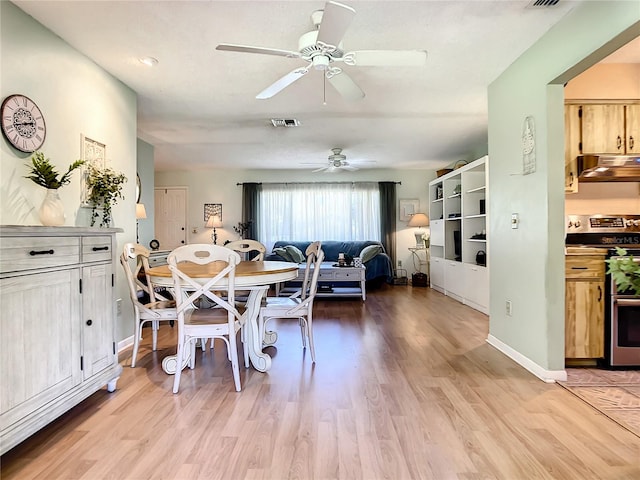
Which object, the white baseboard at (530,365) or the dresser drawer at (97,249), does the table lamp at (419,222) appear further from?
the dresser drawer at (97,249)

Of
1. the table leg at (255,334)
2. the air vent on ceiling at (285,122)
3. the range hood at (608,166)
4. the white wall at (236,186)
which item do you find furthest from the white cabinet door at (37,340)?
the white wall at (236,186)

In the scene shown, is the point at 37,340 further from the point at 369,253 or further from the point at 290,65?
the point at 369,253

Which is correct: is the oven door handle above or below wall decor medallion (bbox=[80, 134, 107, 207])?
below

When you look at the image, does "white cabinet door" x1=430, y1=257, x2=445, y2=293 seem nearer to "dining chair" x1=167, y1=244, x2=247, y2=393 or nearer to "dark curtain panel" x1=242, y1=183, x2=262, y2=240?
"dark curtain panel" x1=242, y1=183, x2=262, y2=240

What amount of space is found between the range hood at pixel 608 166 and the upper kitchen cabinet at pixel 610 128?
100 mm

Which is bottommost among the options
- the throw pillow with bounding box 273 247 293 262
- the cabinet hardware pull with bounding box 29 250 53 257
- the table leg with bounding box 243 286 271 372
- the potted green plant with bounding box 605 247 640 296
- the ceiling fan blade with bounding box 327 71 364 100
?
the table leg with bounding box 243 286 271 372

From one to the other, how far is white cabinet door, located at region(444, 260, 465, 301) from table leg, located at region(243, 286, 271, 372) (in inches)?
146

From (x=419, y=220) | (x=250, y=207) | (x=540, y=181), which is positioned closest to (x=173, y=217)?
(x=250, y=207)

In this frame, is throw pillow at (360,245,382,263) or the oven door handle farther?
throw pillow at (360,245,382,263)

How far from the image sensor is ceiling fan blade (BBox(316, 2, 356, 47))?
174cm

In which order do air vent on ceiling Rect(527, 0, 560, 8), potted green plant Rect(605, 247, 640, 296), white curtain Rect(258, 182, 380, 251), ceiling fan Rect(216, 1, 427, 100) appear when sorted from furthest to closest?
1. white curtain Rect(258, 182, 380, 251)
2. air vent on ceiling Rect(527, 0, 560, 8)
3. ceiling fan Rect(216, 1, 427, 100)
4. potted green plant Rect(605, 247, 640, 296)

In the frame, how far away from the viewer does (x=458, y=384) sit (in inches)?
100.0

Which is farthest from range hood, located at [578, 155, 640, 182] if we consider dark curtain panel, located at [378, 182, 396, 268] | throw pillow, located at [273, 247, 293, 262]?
dark curtain panel, located at [378, 182, 396, 268]

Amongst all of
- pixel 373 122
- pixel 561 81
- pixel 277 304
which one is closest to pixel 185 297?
pixel 277 304
